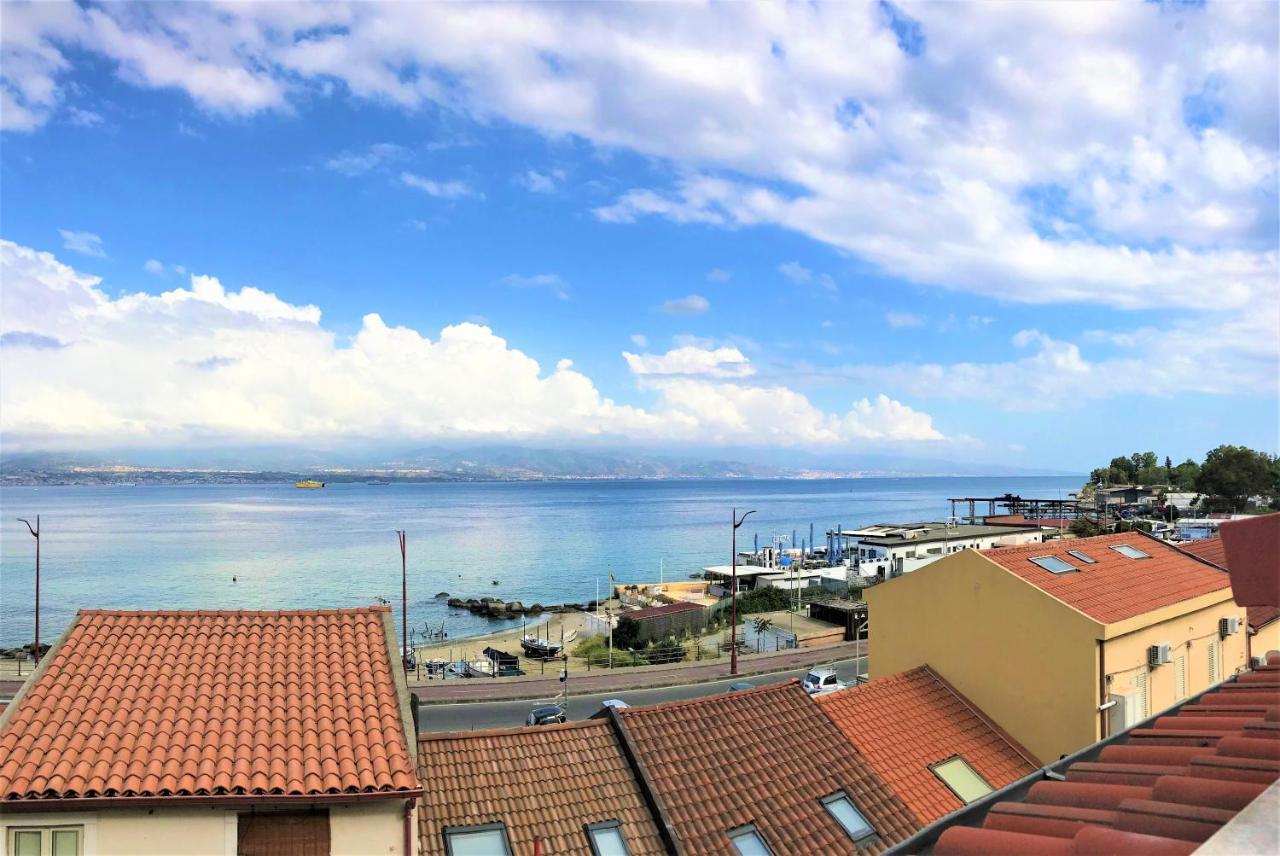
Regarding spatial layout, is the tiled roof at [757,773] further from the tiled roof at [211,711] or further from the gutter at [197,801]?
the gutter at [197,801]

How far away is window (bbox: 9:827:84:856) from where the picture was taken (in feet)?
26.9

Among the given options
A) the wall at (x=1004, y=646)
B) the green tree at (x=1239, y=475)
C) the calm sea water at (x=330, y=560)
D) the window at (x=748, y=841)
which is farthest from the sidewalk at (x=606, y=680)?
the green tree at (x=1239, y=475)

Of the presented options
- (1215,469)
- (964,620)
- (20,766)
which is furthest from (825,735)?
(1215,469)

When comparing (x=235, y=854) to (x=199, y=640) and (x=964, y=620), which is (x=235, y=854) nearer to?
(x=199, y=640)

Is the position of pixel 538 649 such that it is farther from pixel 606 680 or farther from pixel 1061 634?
pixel 1061 634

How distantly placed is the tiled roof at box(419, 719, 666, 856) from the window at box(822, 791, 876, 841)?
300cm

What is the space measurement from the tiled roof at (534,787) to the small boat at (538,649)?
3821 cm

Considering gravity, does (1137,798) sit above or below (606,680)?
above

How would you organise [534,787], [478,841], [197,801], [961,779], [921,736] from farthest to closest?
1. [921,736]
2. [961,779]
3. [534,787]
4. [478,841]
5. [197,801]

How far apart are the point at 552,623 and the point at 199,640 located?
62900mm

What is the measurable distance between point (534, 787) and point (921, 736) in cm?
808

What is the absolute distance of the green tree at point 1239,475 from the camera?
109500mm

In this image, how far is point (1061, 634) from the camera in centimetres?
1616

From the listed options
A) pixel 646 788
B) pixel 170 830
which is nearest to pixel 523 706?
pixel 646 788
